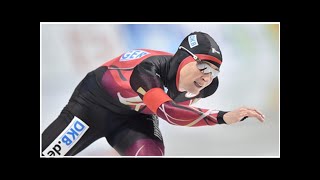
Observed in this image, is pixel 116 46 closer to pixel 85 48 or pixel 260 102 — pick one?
pixel 85 48

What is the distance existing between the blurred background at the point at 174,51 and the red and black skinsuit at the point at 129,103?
0.08m

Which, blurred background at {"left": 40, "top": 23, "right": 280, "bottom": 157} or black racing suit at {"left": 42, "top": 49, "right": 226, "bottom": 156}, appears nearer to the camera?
black racing suit at {"left": 42, "top": 49, "right": 226, "bottom": 156}

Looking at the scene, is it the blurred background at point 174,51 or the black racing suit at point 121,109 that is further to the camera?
the blurred background at point 174,51

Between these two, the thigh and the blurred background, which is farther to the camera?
the blurred background

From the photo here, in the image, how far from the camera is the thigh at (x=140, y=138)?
6.26 m

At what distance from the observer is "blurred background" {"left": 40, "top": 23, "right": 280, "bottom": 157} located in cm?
637

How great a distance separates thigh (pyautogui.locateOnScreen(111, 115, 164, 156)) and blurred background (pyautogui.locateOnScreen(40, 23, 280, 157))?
77mm

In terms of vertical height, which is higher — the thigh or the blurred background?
the blurred background

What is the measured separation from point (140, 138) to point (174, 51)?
0.89 meters

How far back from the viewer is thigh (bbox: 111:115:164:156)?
20.5 ft

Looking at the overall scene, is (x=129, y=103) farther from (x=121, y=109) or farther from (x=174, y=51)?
(x=174, y=51)

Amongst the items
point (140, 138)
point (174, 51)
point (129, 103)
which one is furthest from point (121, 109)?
point (174, 51)

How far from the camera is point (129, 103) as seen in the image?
6.28m

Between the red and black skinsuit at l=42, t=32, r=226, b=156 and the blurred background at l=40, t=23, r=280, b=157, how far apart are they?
0.08 metres
